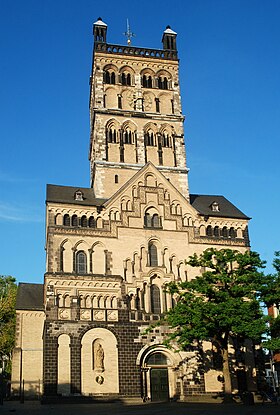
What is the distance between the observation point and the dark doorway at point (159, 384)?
147 feet

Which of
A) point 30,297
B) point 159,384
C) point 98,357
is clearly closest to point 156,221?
point 98,357

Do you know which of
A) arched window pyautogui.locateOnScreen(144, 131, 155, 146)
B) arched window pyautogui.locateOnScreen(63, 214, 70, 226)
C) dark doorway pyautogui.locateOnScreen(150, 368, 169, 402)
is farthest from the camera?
arched window pyautogui.locateOnScreen(144, 131, 155, 146)

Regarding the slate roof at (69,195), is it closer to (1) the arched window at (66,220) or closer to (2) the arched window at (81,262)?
(1) the arched window at (66,220)

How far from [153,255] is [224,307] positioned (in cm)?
1346

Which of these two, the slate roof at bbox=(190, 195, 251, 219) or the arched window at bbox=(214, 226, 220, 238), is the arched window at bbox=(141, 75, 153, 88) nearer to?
the slate roof at bbox=(190, 195, 251, 219)

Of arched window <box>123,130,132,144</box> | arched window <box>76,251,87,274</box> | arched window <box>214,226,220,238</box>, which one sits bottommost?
arched window <box>76,251,87,274</box>

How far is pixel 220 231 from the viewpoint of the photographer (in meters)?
52.5

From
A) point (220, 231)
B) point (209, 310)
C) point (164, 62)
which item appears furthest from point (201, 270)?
point (164, 62)

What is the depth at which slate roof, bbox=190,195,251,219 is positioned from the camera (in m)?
53.4

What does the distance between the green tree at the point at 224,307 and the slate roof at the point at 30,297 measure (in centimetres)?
1651

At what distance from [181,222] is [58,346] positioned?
17.6m

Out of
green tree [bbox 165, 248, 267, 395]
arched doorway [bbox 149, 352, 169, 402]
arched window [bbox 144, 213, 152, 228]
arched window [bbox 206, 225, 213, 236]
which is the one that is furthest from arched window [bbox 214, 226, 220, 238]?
arched doorway [bbox 149, 352, 169, 402]

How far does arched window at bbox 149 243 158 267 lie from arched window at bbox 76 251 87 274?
253 inches

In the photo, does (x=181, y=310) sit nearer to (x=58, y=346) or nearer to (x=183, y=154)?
(x=58, y=346)
